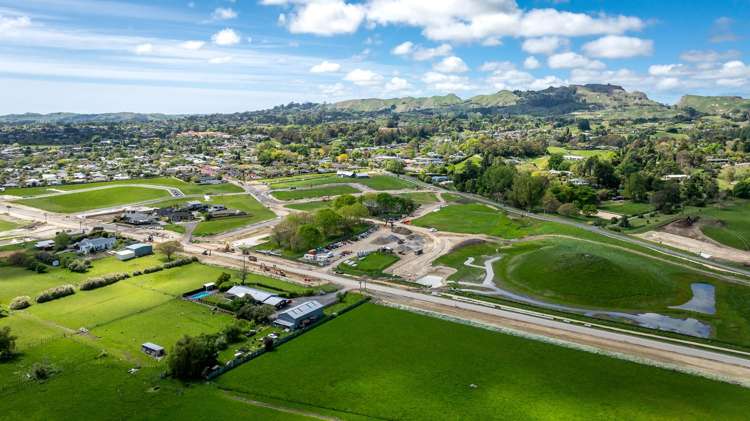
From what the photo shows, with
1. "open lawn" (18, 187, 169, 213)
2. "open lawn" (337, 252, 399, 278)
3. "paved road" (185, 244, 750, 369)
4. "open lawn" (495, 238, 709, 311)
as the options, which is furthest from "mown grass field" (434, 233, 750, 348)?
"open lawn" (18, 187, 169, 213)

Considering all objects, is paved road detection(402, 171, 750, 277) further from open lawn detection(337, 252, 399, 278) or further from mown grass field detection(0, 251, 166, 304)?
mown grass field detection(0, 251, 166, 304)

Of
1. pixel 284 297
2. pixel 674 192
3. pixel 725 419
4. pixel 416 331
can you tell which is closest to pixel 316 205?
pixel 284 297

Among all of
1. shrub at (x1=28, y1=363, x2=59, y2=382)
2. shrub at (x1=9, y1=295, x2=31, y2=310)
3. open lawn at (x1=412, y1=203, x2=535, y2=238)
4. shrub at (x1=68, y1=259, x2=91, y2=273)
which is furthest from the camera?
open lawn at (x1=412, y1=203, x2=535, y2=238)

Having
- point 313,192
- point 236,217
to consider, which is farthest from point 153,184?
point 236,217

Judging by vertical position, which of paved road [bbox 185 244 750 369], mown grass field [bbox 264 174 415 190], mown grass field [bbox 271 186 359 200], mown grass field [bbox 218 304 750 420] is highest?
mown grass field [bbox 264 174 415 190]

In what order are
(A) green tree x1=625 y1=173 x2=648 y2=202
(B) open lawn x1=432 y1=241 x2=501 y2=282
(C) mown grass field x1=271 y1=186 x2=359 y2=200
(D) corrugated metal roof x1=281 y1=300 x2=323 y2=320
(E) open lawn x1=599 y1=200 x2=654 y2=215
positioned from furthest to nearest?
(C) mown grass field x1=271 y1=186 x2=359 y2=200 → (A) green tree x1=625 y1=173 x2=648 y2=202 → (E) open lawn x1=599 y1=200 x2=654 y2=215 → (B) open lawn x1=432 y1=241 x2=501 y2=282 → (D) corrugated metal roof x1=281 y1=300 x2=323 y2=320

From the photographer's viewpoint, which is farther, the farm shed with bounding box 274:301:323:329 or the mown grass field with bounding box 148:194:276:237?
the mown grass field with bounding box 148:194:276:237

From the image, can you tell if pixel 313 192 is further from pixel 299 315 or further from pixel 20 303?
pixel 299 315

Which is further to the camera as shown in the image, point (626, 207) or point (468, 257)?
point (626, 207)
